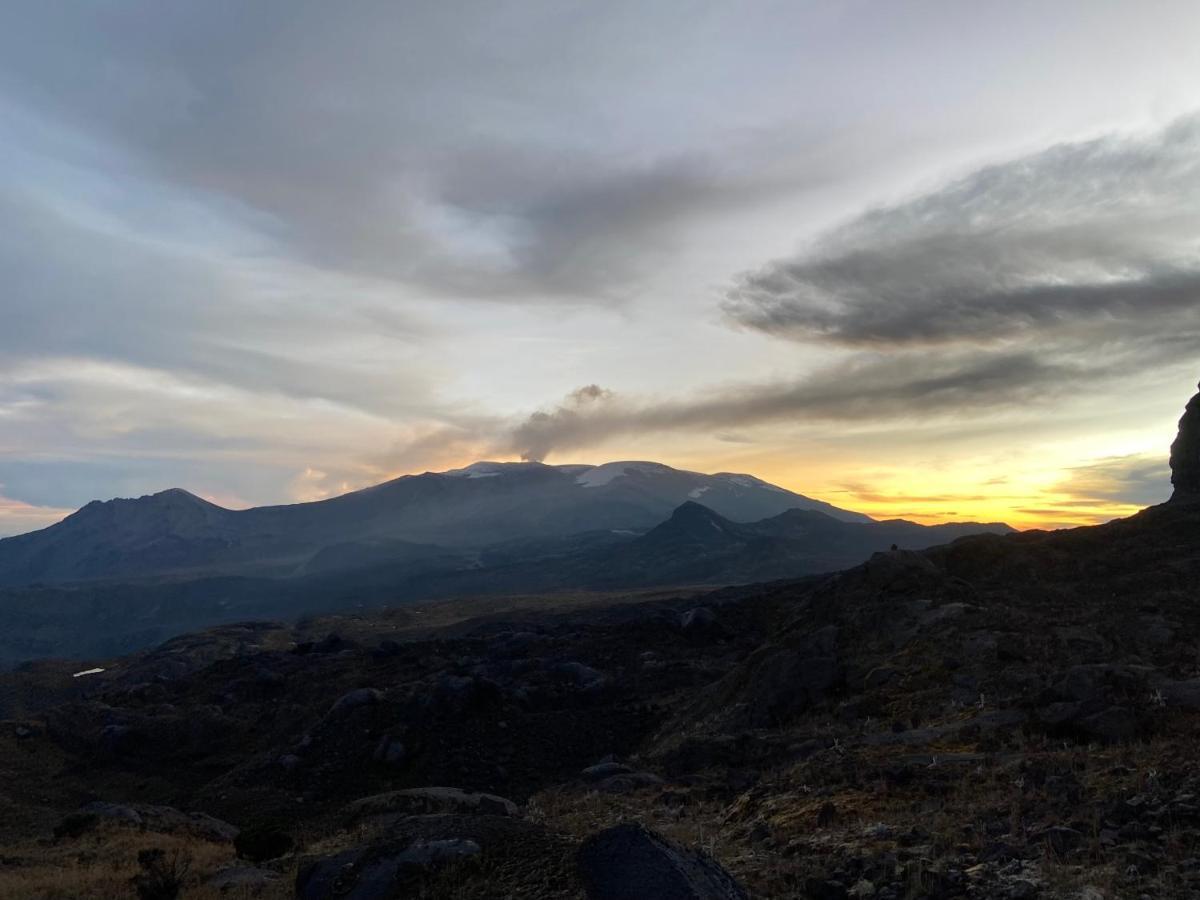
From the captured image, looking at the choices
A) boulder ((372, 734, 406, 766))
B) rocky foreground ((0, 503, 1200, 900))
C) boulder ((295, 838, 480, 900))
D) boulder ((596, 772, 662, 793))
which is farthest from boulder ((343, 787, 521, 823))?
boulder ((372, 734, 406, 766))

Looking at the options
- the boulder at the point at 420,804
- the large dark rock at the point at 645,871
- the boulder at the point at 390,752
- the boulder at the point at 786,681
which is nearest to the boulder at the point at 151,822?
the boulder at the point at 420,804

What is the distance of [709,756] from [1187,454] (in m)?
62.2

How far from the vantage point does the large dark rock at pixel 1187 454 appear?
209 ft

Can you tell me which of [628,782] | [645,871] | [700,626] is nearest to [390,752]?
[628,782]

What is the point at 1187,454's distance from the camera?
65.1 metres

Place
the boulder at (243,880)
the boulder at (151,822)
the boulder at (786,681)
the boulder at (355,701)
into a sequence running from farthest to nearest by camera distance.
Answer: the boulder at (355,701) → the boulder at (786,681) → the boulder at (151,822) → the boulder at (243,880)

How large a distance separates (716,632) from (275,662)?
113 ft

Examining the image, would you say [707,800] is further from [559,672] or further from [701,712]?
[559,672]

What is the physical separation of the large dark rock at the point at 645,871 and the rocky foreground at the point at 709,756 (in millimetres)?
39

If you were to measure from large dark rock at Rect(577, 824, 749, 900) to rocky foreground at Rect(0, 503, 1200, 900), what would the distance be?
0.04 metres

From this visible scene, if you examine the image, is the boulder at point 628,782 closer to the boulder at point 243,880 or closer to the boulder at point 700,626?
the boulder at point 243,880

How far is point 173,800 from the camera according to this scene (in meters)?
34.0

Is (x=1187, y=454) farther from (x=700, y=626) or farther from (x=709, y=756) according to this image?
(x=709, y=756)

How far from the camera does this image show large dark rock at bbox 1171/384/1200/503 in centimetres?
6372
